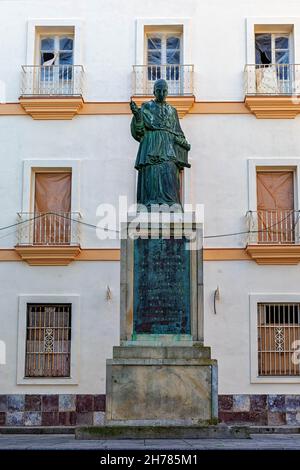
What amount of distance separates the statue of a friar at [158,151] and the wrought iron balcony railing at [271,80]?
316 inches

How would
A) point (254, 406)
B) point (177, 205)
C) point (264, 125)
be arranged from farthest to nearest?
1. point (264, 125)
2. point (254, 406)
3. point (177, 205)

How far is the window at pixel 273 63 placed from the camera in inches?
840

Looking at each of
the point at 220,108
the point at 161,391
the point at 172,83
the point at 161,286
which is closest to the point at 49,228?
the point at 172,83

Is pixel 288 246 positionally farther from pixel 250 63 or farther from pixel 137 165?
pixel 137 165

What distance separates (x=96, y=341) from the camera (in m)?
20.2

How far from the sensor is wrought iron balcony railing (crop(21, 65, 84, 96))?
70.0 feet

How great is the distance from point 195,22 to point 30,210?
20.5 feet

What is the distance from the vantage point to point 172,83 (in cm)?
2155

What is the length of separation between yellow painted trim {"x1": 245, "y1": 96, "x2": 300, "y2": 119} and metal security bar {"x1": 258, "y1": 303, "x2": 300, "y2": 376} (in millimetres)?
4646

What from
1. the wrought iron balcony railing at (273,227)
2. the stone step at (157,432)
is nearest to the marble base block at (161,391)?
the stone step at (157,432)

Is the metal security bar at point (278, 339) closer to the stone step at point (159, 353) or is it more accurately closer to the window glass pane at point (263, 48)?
the window glass pane at point (263, 48)

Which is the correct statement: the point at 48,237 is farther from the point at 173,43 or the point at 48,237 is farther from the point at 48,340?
the point at 173,43

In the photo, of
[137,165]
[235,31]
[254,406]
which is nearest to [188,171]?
[235,31]

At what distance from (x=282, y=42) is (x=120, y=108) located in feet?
14.7
